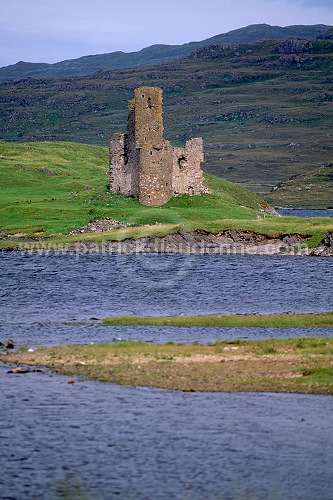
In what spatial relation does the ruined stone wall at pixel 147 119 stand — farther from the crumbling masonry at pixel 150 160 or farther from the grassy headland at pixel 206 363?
the grassy headland at pixel 206 363

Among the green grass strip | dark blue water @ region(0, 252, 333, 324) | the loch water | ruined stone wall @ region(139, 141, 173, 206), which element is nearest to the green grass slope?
ruined stone wall @ region(139, 141, 173, 206)

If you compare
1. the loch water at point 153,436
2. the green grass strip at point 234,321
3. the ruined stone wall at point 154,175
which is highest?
the ruined stone wall at point 154,175

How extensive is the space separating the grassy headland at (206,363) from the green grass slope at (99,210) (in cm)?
4348

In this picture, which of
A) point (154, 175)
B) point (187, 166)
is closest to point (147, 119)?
point (154, 175)

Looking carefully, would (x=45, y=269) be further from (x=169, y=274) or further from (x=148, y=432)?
(x=148, y=432)

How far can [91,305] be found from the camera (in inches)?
1841

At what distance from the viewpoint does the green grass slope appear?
78.7 meters

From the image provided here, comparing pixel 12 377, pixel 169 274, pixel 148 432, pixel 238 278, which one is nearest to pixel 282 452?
pixel 148 432

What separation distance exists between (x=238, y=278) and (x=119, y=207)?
3351 centimetres

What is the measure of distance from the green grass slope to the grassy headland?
4348 cm

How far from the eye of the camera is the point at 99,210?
289 feet

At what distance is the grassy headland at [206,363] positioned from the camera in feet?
87.9

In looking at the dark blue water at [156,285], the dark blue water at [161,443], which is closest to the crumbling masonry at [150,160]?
the dark blue water at [156,285]

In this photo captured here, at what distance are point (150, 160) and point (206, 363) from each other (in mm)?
60776
